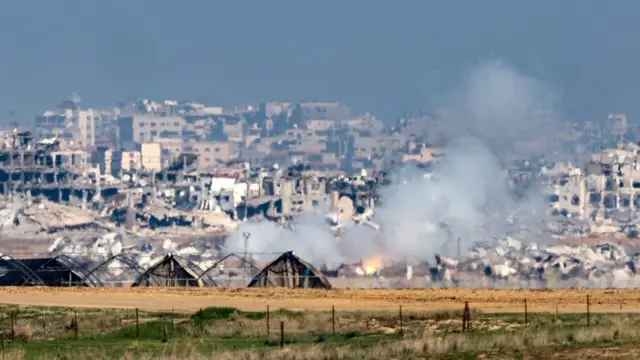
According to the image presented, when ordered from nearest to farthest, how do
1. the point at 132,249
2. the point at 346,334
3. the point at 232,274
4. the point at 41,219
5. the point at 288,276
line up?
1. the point at 346,334
2. the point at 288,276
3. the point at 232,274
4. the point at 132,249
5. the point at 41,219

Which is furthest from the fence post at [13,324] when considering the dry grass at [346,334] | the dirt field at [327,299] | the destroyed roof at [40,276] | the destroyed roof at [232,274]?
the destroyed roof at [232,274]

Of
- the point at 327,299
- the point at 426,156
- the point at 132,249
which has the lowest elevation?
the point at 327,299

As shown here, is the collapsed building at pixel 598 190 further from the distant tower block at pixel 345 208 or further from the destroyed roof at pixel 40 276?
the destroyed roof at pixel 40 276

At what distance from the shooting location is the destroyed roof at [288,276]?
60.4 meters

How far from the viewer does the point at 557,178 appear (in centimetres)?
16088

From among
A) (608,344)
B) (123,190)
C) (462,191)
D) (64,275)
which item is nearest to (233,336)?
(608,344)

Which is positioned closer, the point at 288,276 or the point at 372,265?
the point at 288,276

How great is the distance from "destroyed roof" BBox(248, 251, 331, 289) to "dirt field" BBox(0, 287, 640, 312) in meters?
3.67

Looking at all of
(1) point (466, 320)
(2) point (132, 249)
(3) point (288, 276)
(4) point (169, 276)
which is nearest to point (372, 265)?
(2) point (132, 249)

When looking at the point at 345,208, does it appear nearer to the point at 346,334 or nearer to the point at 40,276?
the point at 40,276

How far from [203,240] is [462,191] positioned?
15.5 metres

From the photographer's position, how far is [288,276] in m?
60.7

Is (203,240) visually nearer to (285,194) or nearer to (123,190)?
(285,194)

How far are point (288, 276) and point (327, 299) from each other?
8221mm
